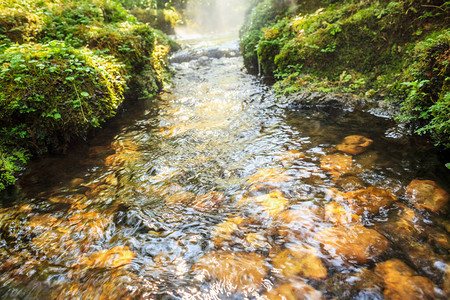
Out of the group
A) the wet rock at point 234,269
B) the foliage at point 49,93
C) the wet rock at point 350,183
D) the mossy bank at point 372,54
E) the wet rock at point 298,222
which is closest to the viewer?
the wet rock at point 234,269

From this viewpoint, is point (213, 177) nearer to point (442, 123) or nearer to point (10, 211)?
point (10, 211)

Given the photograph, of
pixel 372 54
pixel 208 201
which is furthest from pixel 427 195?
pixel 372 54

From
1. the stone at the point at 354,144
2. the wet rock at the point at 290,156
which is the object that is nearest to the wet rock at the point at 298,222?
the wet rock at the point at 290,156

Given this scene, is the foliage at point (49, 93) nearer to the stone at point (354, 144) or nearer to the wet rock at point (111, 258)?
the wet rock at point (111, 258)

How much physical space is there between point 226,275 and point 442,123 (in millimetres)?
3478

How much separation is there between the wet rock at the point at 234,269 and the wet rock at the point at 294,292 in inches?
6.0

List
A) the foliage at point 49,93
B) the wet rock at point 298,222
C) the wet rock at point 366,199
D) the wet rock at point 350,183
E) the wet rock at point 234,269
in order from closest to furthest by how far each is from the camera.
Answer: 1. the wet rock at point 234,269
2. the wet rock at point 298,222
3. the wet rock at point 366,199
4. the wet rock at point 350,183
5. the foliage at point 49,93

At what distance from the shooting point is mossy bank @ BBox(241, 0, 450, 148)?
3.73 meters

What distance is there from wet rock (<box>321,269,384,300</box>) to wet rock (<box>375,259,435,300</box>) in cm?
7

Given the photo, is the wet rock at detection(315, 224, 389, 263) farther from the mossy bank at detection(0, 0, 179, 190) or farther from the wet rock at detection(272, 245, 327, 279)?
the mossy bank at detection(0, 0, 179, 190)

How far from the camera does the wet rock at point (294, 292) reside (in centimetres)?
202

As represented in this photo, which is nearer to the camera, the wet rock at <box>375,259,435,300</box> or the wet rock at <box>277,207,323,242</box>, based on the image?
the wet rock at <box>375,259,435,300</box>

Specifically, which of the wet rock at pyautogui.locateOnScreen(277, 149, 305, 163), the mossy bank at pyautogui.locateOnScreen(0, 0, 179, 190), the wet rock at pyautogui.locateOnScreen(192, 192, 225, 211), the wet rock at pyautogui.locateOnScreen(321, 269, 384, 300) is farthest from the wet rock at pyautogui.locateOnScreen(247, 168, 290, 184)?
the mossy bank at pyautogui.locateOnScreen(0, 0, 179, 190)

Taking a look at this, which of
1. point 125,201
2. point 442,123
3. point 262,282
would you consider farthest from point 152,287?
point 442,123
